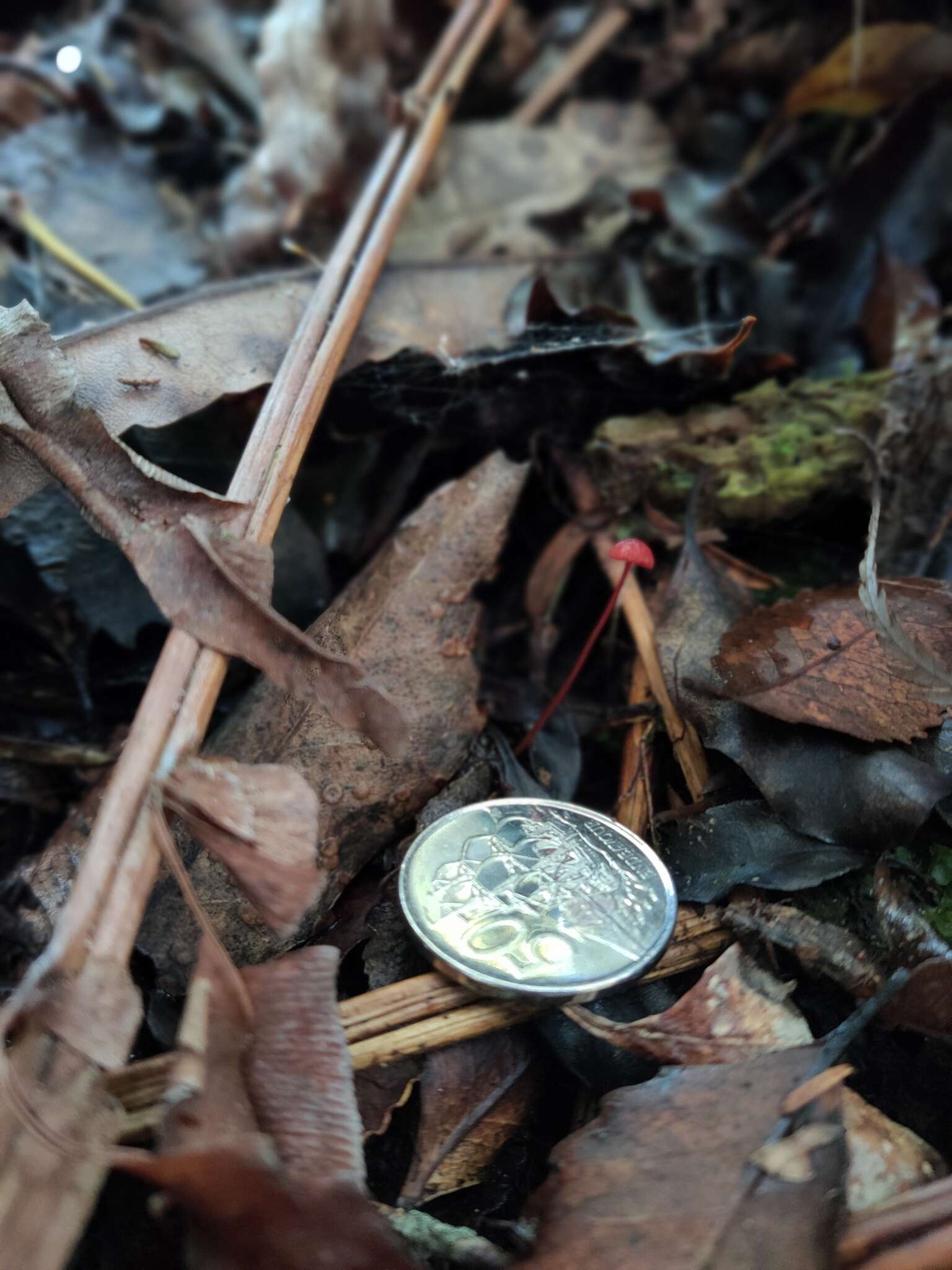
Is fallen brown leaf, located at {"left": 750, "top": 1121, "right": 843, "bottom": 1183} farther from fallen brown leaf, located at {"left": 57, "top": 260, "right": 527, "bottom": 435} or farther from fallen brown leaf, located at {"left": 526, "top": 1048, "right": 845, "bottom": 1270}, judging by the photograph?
fallen brown leaf, located at {"left": 57, "top": 260, "right": 527, "bottom": 435}

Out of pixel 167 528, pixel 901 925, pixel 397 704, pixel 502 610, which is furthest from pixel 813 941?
pixel 167 528

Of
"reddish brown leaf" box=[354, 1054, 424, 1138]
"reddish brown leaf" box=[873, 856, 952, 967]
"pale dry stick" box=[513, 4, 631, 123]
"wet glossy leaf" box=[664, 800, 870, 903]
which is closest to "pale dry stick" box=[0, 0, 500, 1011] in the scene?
"reddish brown leaf" box=[354, 1054, 424, 1138]

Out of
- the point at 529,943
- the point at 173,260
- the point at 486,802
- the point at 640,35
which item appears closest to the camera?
the point at 529,943

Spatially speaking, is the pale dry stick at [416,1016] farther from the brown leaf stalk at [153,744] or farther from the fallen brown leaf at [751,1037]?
the brown leaf stalk at [153,744]

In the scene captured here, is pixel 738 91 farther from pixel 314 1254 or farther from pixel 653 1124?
pixel 314 1254

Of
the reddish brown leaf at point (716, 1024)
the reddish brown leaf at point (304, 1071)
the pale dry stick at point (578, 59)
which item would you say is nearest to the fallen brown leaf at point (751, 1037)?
the reddish brown leaf at point (716, 1024)

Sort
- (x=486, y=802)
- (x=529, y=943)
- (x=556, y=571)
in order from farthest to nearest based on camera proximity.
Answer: (x=556, y=571), (x=486, y=802), (x=529, y=943)

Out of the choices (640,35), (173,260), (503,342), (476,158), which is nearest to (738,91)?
(640,35)
